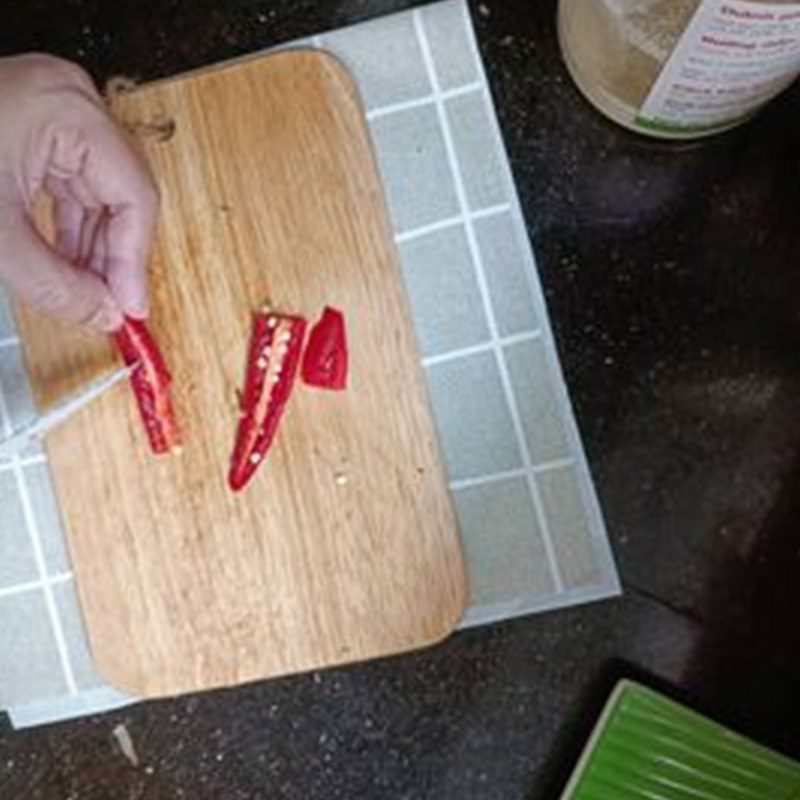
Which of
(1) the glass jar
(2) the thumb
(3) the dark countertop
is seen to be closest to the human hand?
(2) the thumb

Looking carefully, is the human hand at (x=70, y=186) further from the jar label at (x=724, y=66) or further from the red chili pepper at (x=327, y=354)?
the jar label at (x=724, y=66)

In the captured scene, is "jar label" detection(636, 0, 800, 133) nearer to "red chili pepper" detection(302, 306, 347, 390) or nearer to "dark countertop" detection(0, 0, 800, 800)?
"dark countertop" detection(0, 0, 800, 800)

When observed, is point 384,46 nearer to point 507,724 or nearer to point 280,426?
point 280,426

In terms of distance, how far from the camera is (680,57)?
556 mm

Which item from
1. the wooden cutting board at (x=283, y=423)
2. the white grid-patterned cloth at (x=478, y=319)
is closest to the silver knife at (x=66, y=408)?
the wooden cutting board at (x=283, y=423)

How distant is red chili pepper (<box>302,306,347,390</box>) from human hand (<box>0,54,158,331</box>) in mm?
85

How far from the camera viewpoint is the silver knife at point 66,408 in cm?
66

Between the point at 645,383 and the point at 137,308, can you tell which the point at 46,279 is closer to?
the point at 137,308

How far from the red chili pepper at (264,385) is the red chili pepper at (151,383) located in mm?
35

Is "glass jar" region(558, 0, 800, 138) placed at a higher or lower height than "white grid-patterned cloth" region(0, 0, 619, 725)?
higher

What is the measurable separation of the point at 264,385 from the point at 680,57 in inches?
9.8

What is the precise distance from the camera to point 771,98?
0.64 metres

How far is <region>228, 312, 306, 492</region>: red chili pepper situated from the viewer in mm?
650

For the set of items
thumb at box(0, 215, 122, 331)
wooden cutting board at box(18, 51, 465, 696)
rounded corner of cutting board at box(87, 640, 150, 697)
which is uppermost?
thumb at box(0, 215, 122, 331)
